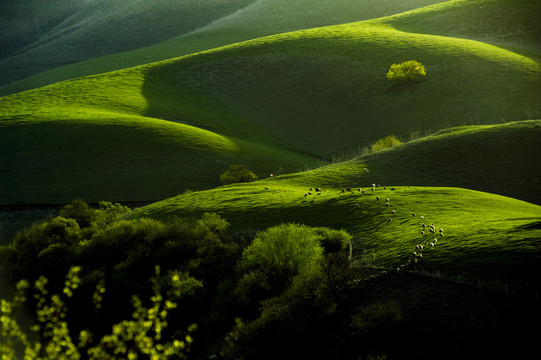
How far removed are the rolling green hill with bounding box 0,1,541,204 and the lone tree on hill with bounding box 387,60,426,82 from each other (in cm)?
173

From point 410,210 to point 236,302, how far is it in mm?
10762

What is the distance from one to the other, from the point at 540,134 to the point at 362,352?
33.4 meters

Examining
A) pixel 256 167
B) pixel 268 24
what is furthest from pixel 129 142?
pixel 268 24

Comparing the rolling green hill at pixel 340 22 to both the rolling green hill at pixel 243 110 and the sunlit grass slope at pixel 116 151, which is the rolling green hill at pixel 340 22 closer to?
the rolling green hill at pixel 243 110

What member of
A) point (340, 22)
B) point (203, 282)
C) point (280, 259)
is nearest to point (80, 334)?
point (280, 259)

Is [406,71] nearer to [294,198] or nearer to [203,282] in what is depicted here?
[294,198]

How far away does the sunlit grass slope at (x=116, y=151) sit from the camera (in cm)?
5200

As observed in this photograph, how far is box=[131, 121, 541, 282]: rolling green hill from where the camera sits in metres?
16.0

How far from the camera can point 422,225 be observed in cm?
2134

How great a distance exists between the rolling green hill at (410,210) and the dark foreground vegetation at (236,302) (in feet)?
4.14

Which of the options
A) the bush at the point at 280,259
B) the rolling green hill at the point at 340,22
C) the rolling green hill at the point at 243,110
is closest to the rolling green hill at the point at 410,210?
the bush at the point at 280,259

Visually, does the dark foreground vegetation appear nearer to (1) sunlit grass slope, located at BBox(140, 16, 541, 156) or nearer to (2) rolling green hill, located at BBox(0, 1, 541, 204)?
(2) rolling green hill, located at BBox(0, 1, 541, 204)

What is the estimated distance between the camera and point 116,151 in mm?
60375

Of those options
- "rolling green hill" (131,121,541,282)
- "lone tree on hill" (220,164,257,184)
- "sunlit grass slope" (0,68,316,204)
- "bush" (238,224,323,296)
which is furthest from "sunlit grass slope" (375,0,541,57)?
"bush" (238,224,323,296)
